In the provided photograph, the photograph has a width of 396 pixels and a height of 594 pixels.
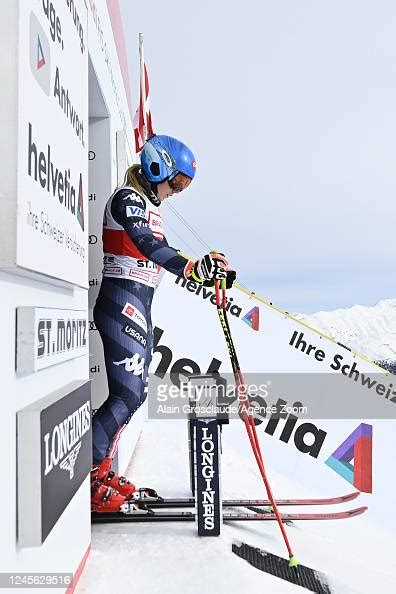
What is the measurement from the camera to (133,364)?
2523 mm

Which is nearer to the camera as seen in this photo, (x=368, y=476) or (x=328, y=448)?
(x=368, y=476)

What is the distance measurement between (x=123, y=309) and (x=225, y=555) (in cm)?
127

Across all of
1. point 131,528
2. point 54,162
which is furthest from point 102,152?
point 131,528

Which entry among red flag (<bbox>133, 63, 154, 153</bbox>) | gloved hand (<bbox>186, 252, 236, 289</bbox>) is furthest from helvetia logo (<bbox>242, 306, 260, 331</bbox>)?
gloved hand (<bbox>186, 252, 236, 289</bbox>)

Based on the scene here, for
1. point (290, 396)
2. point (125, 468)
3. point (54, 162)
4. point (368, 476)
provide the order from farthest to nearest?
1. point (290, 396)
2. point (368, 476)
3. point (125, 468)
4. point (54, 162)

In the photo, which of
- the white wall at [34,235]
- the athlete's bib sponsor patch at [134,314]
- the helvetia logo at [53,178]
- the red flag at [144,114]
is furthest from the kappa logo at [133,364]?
the red flag at [144,114]

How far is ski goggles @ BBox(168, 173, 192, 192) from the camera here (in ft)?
8.47

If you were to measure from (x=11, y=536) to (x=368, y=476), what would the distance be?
3365 millimetres

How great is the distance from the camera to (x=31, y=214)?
3.94ft

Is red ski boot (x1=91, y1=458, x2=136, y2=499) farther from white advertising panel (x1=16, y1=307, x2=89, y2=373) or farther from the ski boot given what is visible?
white advertising panel (x1=16, y1=307, x2=89, y2=373)

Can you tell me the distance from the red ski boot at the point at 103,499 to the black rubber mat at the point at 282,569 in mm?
681

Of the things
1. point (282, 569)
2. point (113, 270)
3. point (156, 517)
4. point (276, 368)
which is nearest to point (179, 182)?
point (113, 270)

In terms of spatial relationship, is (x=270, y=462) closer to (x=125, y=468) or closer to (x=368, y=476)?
(x=368, y=476)

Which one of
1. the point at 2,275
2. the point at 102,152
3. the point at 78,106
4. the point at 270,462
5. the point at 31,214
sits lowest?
the point at 270,462
